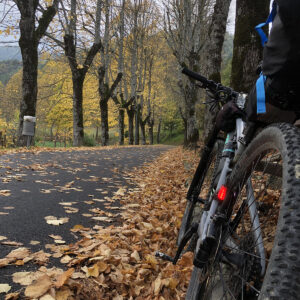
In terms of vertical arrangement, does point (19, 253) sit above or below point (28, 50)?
below

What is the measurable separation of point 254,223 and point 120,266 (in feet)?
4.42

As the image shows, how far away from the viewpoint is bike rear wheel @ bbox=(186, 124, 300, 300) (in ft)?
2.65

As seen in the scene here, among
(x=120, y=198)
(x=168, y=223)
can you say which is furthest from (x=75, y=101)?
(x=168, y=223)

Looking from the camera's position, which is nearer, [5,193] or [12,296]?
[12,296]

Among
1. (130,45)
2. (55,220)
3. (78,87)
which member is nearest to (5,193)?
(55,220)

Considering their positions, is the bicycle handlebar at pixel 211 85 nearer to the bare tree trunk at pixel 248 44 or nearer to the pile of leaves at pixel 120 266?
the pile of leaves at pixel 120 266

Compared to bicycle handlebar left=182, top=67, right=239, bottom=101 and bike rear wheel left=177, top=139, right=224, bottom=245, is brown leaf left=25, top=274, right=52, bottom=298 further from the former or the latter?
bicycle handlebar left=182, top=67, right=239, bottom=101

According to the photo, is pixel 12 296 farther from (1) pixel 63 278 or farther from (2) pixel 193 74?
(2) pixel 193 74

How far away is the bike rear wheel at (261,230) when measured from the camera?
2.65 feet

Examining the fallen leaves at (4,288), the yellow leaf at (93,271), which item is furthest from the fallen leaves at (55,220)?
the fallen leaves at (4,288)

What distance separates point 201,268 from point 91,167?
5.62m

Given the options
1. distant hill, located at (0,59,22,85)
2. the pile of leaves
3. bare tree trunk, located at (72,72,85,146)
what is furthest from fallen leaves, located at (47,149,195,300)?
distant hill, located at (0,59,22,85)

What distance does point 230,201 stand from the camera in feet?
5.15

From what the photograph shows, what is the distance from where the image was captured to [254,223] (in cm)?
138
